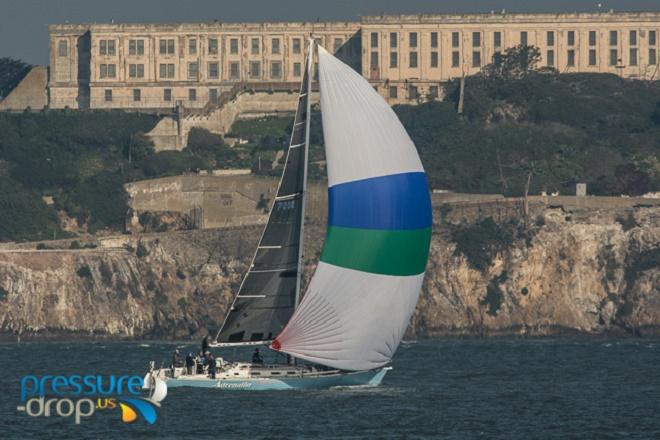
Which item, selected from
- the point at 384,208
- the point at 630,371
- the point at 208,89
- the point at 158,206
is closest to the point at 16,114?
the point at 208,89

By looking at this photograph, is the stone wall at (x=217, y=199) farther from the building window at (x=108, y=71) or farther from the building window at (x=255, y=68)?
the building window at (x=108, y=71)

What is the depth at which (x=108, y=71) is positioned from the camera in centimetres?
15750

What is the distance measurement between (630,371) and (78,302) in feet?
130

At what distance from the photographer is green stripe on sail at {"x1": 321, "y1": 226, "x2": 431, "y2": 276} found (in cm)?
6712

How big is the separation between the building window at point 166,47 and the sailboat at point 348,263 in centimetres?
8950

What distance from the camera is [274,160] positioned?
143000 mm

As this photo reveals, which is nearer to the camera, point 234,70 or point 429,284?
point 429,284

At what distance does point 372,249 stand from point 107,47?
9349 centimetres

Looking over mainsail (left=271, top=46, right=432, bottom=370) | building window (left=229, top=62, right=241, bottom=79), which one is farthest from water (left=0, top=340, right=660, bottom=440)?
building window (left=229, top=62, right=241, bottom=79)

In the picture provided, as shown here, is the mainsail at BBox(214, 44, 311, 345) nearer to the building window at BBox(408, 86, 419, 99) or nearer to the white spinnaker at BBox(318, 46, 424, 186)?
the white spinnaker at BBox(318, 46, 424, 186)

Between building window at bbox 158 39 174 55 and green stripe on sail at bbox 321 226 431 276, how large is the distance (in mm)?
92147

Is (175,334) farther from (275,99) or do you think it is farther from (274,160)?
(275,99)

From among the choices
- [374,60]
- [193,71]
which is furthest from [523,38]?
[193,71]

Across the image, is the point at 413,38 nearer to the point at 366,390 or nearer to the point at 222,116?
the point at 222,116
